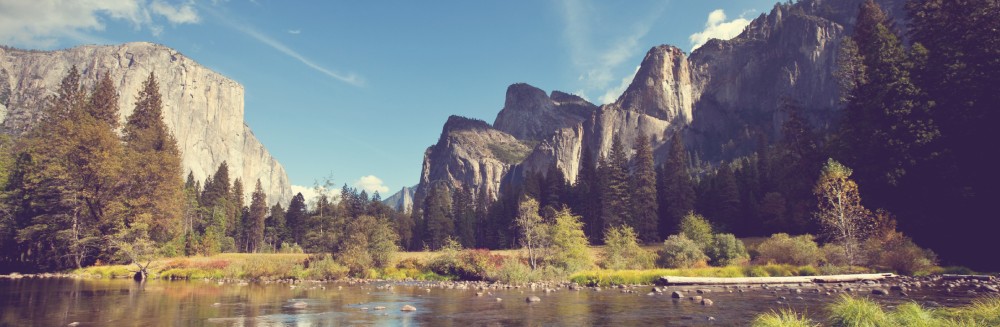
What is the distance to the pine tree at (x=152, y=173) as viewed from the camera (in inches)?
2090

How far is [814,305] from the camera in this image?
20625 mm

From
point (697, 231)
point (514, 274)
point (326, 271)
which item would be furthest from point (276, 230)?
point (697, 231)

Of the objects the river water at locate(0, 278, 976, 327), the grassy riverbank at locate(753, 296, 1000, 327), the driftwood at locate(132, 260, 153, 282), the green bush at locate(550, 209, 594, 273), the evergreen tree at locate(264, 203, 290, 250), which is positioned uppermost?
the evergreen tree at locate(264, 203, 290, 250)

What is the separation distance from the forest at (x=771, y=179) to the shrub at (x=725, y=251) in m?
0.44

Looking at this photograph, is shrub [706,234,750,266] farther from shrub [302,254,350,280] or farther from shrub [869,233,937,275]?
shrub [302,254,350,280]

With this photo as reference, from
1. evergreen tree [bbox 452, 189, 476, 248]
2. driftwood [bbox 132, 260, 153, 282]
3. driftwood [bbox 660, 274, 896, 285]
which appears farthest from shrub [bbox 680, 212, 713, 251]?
evergreen tree [bbox 452, 189, 476, 248]

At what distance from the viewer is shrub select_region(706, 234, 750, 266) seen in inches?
1874

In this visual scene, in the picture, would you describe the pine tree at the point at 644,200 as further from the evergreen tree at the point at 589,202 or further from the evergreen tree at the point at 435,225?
the evergreen tree at the point at 435,225

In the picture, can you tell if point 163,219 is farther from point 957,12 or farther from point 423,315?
point 957,12

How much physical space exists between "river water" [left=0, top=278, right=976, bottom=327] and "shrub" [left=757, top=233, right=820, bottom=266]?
12.3 m

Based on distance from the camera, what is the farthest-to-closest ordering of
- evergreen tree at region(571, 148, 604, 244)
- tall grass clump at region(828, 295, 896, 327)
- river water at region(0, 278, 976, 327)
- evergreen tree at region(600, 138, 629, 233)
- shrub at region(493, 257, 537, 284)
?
evergreen tree at region(571, 148, 604, 244) < evergreen tree at region(600, 138, 629, 233) < shrub at region(493, 257, 537, 284) < river water at region(0, 278, 976, 327) < tall grass clump at region(828, 295, 896, 327)

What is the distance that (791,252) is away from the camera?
4138cm

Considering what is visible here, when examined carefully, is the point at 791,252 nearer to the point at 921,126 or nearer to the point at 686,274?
the point at 686,274

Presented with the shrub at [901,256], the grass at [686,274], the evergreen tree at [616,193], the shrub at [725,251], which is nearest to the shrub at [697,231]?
the shrub at [725,251]
